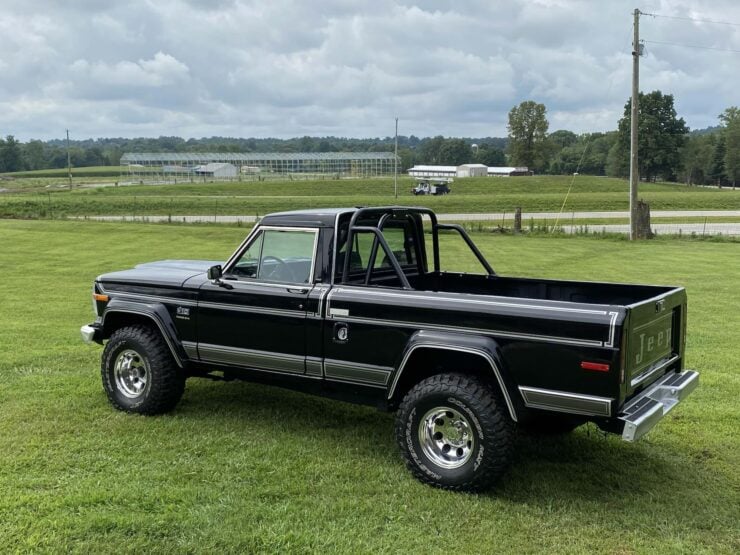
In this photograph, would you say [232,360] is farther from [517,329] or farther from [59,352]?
[59,352]

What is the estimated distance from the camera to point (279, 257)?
18.9 feet

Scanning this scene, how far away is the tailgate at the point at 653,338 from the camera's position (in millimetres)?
4262

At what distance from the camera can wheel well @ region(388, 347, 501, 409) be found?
4.77 metres

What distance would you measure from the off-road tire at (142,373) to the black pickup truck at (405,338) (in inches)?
0.6

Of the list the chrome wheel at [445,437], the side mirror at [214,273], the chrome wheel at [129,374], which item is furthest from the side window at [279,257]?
the chrome wheel at [445,437]

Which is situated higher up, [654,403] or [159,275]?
[159,275]

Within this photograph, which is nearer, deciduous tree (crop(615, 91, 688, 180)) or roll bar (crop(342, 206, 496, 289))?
roll bar (crop(342, 206, 496, 289))

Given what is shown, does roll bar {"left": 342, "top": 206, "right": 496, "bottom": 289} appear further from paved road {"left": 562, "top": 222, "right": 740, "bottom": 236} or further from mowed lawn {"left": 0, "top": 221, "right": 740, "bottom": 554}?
paved road {"left": 562, "top": 222, "right": 740, "bottom": 236}

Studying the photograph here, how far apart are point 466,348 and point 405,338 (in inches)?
20.0

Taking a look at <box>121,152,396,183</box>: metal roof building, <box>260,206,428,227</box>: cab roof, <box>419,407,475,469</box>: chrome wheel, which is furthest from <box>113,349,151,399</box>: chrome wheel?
<box>121,152,396,183</box>: metal roof building

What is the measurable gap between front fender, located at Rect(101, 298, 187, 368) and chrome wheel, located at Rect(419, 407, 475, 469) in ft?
7.79

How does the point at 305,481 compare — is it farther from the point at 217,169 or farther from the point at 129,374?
the point at 217,169

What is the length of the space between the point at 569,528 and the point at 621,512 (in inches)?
17.8

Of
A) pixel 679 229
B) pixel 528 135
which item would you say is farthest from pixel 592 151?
pixel 679 229
